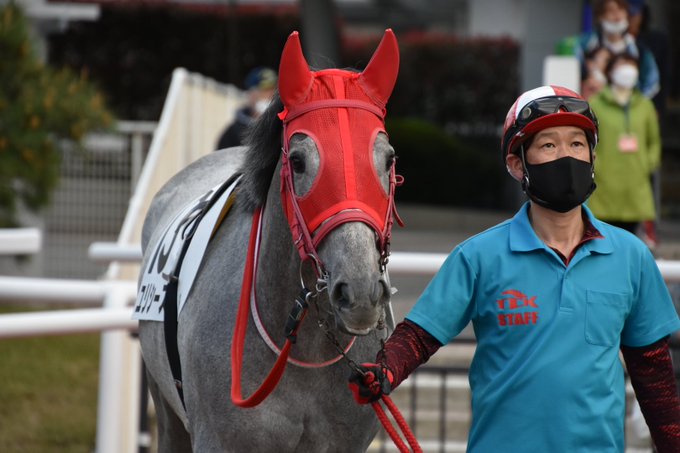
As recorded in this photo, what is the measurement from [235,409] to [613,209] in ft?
14.9

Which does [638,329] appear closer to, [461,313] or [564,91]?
[461,313]

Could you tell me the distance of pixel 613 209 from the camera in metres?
7.40

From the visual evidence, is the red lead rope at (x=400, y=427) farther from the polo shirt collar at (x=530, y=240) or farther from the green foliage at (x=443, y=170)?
the green foliage at (x=443, y=170)

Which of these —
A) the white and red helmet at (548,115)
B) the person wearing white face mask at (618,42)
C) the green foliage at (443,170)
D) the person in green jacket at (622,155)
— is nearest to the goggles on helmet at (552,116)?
the white and red helmet at (548,115)

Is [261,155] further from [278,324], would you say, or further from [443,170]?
[443,170]

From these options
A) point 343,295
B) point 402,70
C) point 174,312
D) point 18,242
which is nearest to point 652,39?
point 18,242

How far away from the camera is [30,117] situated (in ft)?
34.7

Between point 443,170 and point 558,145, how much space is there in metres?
13.5

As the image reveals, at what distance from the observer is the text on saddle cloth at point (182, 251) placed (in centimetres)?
385

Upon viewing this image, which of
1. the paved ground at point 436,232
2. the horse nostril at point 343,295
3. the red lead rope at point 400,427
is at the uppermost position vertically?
the horse nostril at point 343,295

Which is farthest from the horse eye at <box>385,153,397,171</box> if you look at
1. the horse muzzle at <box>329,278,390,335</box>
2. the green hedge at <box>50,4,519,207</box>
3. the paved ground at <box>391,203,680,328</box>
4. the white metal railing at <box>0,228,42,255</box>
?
the green hedge at <box>50,4,519,207</box>

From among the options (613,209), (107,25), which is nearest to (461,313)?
(613,209)

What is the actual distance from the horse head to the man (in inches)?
7.9

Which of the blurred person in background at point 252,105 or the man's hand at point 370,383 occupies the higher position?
the blurred person in background at point 252,105
